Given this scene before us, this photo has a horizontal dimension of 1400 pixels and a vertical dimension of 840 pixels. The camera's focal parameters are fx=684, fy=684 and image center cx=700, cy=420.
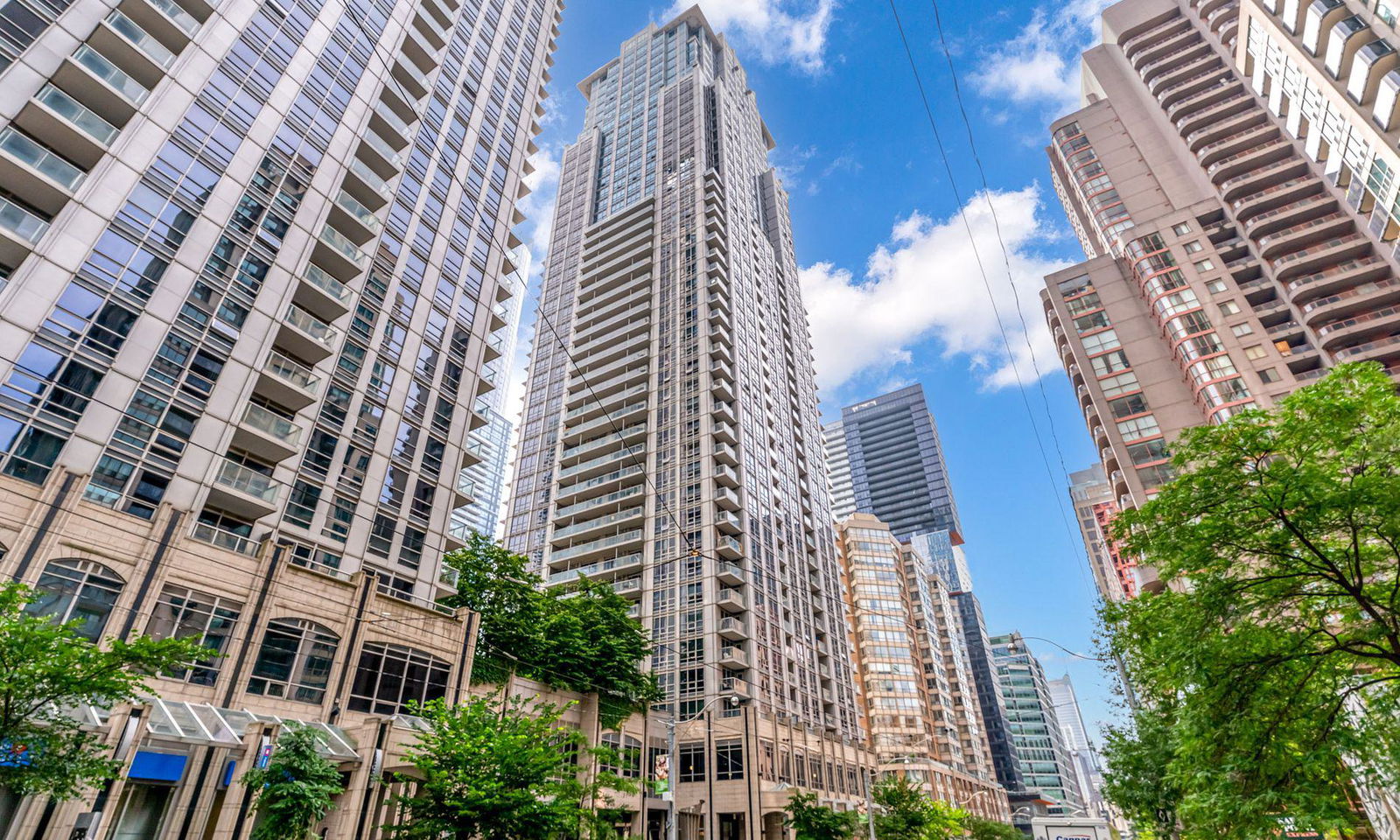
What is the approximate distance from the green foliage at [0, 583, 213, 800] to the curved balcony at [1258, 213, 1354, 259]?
93.8 m

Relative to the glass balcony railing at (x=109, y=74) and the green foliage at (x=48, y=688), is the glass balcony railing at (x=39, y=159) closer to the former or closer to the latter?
the glass balcony railing at (x=109, y=74)

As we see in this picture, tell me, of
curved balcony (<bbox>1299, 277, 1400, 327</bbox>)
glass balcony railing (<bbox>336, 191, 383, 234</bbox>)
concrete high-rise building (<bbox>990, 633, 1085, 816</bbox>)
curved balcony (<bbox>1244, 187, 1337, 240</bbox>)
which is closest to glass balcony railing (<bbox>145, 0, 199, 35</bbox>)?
glass balcony railing (<bbox>336, 191, 383, 234</bbox>)

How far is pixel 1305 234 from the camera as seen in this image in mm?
69562

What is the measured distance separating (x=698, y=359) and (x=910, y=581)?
68.7 m

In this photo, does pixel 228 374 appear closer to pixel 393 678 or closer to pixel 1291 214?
pixel 393 678

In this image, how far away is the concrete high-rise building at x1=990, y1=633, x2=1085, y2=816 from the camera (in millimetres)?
155375

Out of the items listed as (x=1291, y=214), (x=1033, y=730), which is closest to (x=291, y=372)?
(x=1291, y=214)

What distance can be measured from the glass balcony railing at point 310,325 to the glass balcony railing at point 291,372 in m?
1.54

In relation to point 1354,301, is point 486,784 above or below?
below

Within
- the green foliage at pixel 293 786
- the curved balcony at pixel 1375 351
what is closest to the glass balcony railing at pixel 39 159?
the green foliage at pixel 293 786

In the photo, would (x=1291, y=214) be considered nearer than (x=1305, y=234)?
No

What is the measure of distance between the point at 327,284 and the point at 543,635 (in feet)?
71.4

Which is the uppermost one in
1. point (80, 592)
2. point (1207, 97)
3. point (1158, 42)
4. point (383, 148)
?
point (1158, 42)

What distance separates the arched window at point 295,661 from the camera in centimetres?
2517
